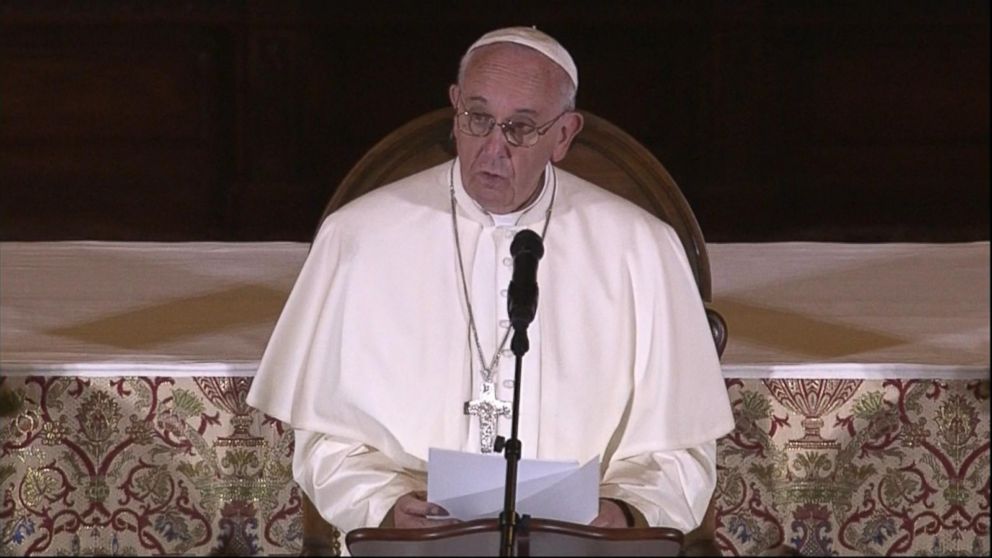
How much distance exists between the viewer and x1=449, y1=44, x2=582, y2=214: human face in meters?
3.59

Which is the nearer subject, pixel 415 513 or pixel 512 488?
pixel 512 488

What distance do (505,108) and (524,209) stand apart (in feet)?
1.07

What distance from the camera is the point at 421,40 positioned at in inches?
292

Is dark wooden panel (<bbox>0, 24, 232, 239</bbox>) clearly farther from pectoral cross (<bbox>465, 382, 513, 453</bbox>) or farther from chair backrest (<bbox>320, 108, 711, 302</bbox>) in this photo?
pectoral cross (<bbox>465, 382, 513, 453</bbox>)

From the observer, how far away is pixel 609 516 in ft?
11.2

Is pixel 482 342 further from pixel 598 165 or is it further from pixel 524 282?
pixel 524 282

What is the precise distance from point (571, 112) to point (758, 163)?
3.71m

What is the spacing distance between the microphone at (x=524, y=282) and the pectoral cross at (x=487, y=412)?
794mm

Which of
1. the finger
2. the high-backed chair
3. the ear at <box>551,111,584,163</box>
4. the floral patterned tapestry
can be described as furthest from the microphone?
the floral patterned tapestry

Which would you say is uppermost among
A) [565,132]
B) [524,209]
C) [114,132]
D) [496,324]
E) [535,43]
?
[114,132]

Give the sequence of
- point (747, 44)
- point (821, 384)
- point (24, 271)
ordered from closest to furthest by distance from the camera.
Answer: point (821, 384) < point (24, 271) < point (747, 44)

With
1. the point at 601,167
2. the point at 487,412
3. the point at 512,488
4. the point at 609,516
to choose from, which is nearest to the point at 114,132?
the point at 601,167

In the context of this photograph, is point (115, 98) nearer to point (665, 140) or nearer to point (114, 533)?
point (665, 140)

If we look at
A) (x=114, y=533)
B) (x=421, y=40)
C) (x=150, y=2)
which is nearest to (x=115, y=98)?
(x=150, y=2)
